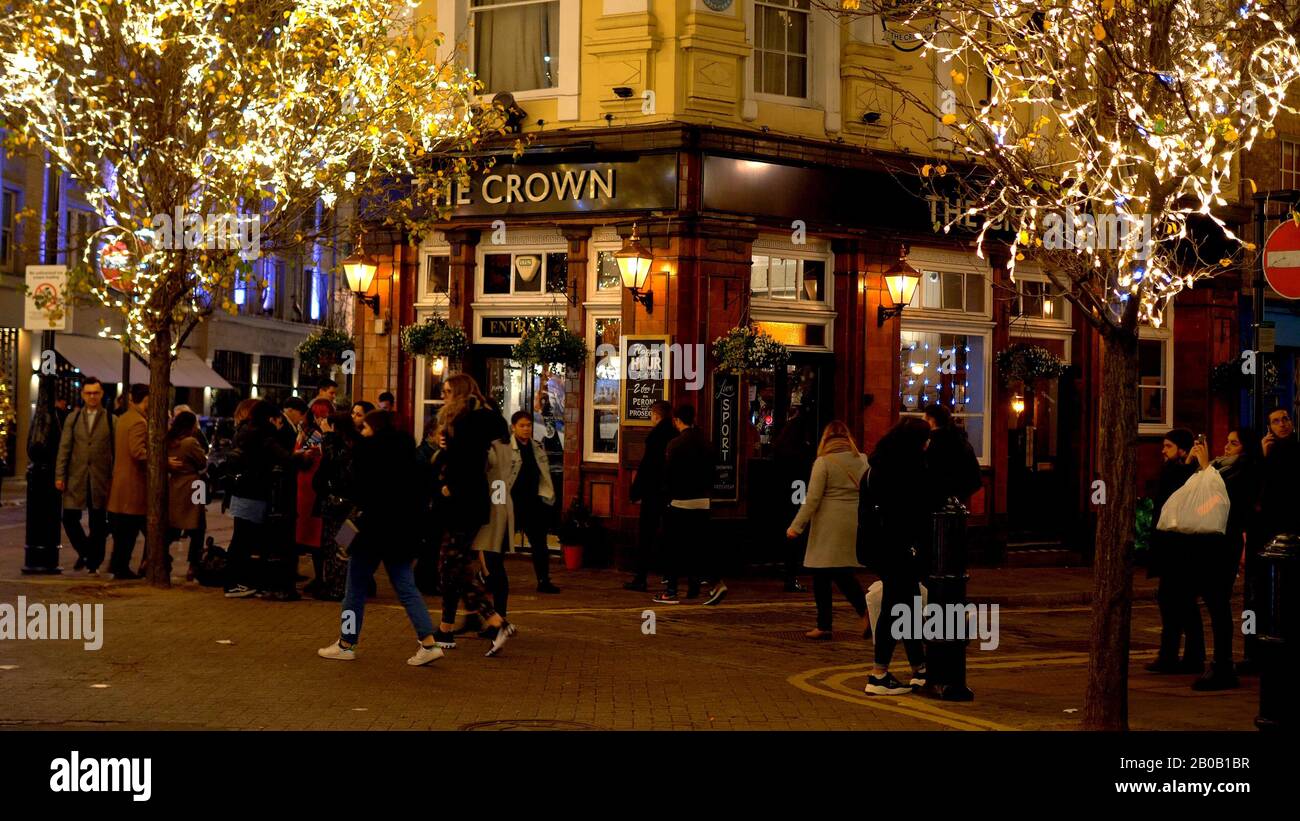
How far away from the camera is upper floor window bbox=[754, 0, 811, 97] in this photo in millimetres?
18672

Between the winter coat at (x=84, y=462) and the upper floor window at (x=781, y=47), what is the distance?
8.69m

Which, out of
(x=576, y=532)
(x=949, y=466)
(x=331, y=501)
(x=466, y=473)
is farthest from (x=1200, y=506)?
(x=576, y=532)

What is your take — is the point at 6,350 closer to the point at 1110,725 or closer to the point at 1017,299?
the point at 1017,299

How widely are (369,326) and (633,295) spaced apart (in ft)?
14.2

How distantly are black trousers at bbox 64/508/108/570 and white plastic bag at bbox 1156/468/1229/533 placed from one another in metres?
10.6

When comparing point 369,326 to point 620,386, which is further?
point 369,326

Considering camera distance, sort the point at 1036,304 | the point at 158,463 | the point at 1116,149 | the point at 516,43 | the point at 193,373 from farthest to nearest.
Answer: the point at 193,373
the point at 1036,304
the point at 516,43
the point at 158,463
the point at 1116,149

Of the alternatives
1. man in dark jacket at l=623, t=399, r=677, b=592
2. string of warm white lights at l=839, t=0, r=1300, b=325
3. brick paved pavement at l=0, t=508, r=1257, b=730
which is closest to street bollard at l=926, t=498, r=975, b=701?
brick paved pavement at l=0, t=508, r=1257, b=730

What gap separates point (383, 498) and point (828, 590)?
4142 mm

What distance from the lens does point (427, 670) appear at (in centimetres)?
1056

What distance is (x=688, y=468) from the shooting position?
49.9 feet

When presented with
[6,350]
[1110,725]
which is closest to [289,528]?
[1110,725]

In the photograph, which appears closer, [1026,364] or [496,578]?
[496,578]

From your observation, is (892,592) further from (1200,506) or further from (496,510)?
(496,510)
